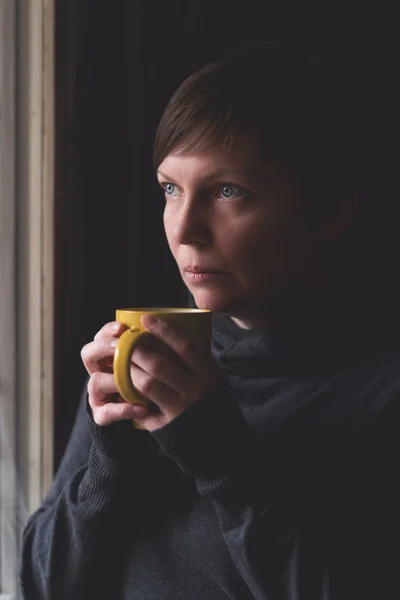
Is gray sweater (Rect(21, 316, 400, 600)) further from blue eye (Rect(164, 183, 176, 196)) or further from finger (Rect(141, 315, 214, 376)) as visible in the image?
blue eye (Rect(164, 183, 176, 196))

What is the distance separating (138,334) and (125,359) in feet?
0.10

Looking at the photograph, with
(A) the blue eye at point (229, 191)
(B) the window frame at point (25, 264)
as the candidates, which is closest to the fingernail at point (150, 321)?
(A) the blue eye at point (229, 191)

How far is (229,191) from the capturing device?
909 millimetres

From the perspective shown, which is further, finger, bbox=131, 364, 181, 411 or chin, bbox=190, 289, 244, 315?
chin, bbox=190, 289, 244, 315

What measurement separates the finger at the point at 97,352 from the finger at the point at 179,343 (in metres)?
0.07

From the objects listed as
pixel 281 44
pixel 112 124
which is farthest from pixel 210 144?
pixel 112 124

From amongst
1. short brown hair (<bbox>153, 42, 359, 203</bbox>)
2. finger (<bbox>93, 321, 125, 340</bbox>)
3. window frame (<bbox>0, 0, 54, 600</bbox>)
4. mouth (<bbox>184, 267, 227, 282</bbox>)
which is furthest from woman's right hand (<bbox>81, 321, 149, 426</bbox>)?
window frame (<bbox>0, 0, 54, 600</bbox>)

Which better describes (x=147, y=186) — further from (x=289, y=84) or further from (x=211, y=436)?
(x=211, y=436)

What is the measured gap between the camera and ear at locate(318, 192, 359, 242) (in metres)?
0.98

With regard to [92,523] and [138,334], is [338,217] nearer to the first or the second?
[138,334]

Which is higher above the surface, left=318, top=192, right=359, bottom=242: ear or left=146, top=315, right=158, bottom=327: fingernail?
→ left=318, top=192, right=359, bottom=242: ear

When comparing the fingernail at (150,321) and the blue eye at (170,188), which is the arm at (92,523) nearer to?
the fingernail at (150,321)

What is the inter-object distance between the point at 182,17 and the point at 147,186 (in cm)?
42

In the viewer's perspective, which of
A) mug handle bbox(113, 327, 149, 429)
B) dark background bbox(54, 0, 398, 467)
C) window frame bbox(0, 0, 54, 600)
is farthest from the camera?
dark background bbox(54, 0, 398, 467)
